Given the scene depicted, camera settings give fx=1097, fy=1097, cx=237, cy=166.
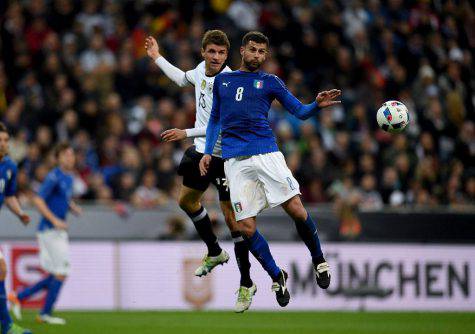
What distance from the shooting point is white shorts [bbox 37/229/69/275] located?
53.2ft

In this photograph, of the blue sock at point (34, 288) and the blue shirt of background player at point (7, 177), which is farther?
the blue sock at point (34, 288)

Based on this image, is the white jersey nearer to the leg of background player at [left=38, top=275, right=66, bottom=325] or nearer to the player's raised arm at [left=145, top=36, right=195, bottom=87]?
the player's raised arm at [left=145, top=36, right=195, bottom=87]

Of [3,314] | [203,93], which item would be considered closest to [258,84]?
[203,93]

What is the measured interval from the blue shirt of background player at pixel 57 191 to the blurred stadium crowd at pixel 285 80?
2.67 metres

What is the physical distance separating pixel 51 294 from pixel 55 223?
106 centimetres

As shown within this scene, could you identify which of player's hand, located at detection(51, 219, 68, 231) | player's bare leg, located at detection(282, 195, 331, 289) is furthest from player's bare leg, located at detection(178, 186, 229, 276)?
player's hand, located at detection(51, 219, 68, 231)

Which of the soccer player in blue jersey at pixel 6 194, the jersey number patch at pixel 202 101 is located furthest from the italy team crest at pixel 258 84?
the soccer player in blue jersey at pixel 6 194

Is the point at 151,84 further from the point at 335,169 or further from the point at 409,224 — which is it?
the point at 409,224

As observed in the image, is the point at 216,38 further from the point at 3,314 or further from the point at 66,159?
the point at 66,159

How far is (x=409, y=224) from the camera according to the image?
19359 mm

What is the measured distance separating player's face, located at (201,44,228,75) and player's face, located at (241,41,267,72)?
0.43 meters

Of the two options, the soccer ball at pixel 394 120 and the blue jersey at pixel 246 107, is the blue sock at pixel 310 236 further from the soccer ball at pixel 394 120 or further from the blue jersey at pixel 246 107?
the soccer ball at pixel 394 120

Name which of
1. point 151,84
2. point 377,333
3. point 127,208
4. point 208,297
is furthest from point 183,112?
point 377,333

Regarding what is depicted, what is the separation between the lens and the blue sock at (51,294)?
15.9 metres
